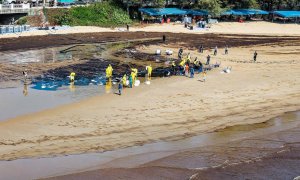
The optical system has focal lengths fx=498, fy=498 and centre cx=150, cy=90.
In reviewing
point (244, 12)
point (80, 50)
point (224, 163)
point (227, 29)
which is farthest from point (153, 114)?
point (244, 12)

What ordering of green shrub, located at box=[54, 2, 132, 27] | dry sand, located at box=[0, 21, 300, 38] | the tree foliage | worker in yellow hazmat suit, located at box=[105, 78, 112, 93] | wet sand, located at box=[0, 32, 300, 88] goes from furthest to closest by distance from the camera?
the tree foliage
green shrub, located at box=[54, 2, 132, 27]
dry sand, located at box=[0, 21, 300, 38]
wet sand, located at box=[0, 32, 300, 88]
worker in yellow hazmat suit, located at box=[105, 78, 112, 93]

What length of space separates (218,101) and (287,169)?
11.6m

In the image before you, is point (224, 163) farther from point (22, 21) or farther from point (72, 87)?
A: point (22, 21)

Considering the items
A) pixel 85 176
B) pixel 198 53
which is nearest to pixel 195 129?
pixel 85 176

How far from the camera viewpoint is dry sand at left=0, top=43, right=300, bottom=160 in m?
22.5

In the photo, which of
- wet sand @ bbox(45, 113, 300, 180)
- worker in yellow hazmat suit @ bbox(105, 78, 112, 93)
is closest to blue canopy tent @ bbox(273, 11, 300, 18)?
worker in yellow hazmat suit @ bbox(105, 78, 112, 93)

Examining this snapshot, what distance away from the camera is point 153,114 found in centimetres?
2752

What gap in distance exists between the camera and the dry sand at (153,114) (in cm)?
2255

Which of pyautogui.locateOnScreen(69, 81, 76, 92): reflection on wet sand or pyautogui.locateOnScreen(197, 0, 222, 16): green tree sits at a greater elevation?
pyautogui.locateOnScreen(197, 0, 222, 16): green tree

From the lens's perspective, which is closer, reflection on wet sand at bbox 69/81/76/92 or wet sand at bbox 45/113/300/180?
wet sand at bbox 45/113/300/180

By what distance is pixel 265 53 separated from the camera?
55125mm

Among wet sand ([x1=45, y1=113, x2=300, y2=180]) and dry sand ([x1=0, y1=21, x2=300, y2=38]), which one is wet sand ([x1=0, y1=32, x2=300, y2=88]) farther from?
wet sand ([x1=45, y1=113, x2=300, y2=180])

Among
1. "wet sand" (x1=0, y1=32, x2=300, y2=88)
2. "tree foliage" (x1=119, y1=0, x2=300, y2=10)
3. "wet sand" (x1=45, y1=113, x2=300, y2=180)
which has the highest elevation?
"tree foliage" (x1=119, y1=0, x2=300, y2=10)

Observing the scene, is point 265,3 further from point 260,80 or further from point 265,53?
point 260,80
